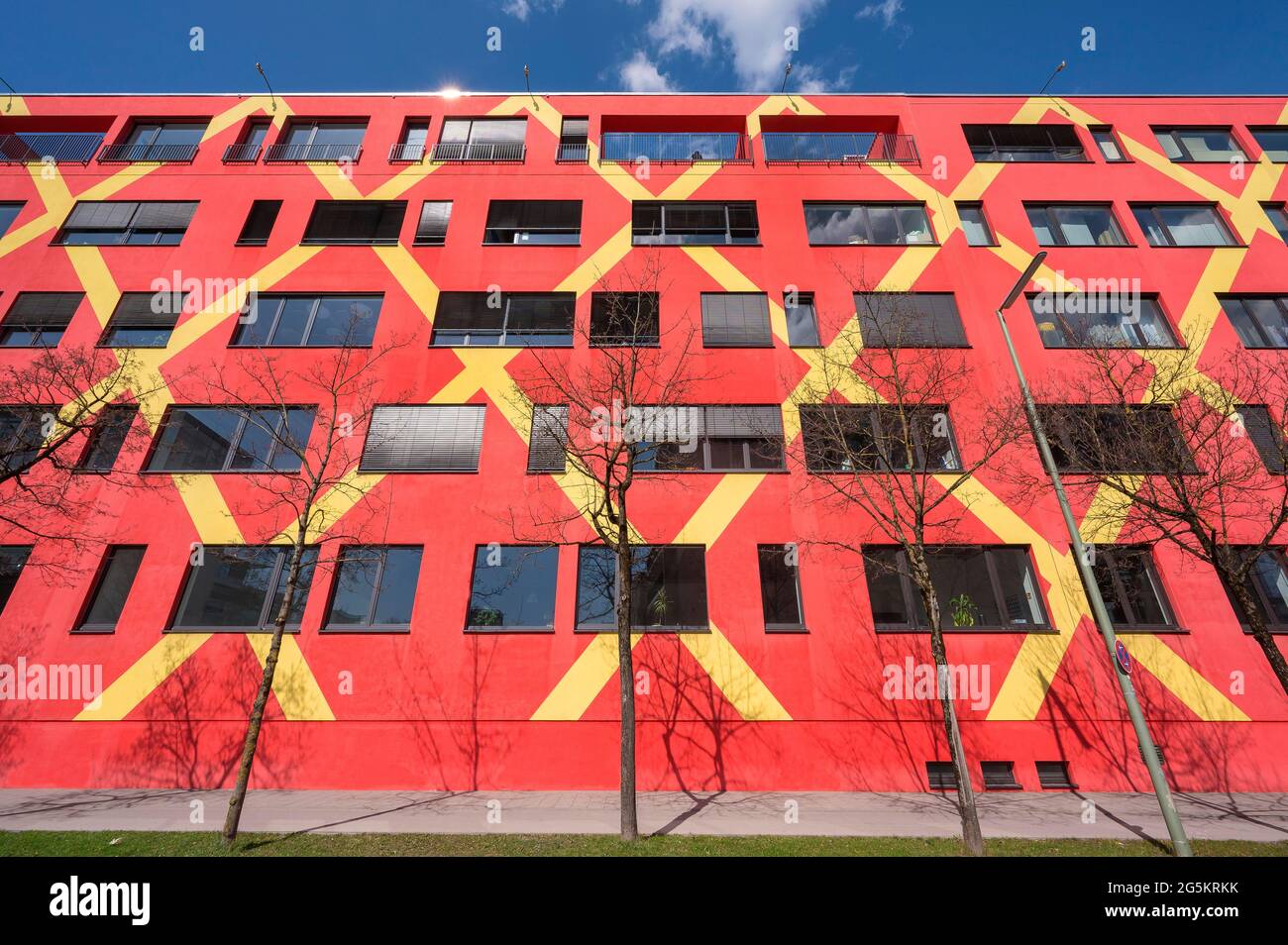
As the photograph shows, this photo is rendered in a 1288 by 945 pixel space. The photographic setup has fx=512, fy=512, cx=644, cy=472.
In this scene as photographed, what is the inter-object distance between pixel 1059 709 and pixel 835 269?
13.4m

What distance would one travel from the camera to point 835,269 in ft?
54.6

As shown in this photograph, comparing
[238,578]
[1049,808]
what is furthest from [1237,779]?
[238,578]

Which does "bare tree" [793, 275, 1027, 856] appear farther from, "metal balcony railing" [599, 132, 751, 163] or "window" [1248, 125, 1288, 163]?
"window" [1248, 125, 1288, 163]

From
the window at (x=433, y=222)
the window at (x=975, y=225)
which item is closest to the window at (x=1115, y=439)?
the window at (x=975, y=225)

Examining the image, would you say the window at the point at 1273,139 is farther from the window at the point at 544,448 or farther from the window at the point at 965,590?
the window at the point at 544,448

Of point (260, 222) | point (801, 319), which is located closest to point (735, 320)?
point (801, 319)

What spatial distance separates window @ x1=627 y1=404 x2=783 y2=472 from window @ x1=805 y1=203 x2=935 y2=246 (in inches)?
282

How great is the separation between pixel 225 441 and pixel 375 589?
6393 mm

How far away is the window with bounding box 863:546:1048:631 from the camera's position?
499 inches

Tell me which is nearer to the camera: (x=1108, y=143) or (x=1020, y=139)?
(x=1108, y=143)

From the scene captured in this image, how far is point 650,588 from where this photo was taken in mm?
12953

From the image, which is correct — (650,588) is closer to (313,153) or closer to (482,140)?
(482,140)

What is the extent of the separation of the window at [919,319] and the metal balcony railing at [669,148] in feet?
26.6

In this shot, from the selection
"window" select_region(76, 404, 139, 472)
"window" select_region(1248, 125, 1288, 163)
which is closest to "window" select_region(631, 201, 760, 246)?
"window" select_region(76, 404, 139, 472)
